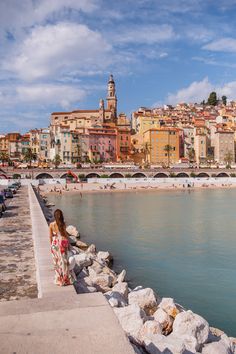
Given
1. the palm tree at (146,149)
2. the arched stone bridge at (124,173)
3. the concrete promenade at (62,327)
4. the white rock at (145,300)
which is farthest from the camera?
the palm tree at (146,149)

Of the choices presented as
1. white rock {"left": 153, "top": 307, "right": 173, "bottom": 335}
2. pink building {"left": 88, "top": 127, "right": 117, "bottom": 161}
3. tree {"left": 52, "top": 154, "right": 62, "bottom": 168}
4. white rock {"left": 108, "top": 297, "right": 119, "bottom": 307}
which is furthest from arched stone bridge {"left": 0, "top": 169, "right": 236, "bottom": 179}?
white rock {"left": 153, "top": 307, "right": 173, "bottom": 335}

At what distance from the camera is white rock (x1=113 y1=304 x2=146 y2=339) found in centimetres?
663

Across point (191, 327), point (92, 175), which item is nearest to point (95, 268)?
point (191, 327)

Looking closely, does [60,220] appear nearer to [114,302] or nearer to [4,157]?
[114,302]

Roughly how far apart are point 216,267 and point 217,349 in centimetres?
914

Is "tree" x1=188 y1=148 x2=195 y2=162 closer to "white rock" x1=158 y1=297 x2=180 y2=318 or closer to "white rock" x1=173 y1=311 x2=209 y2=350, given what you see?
"white rock" x1=158 y1=297 x2=180 y2=318

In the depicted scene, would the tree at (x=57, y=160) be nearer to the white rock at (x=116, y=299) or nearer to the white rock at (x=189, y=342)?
the white rock at (x=116, y=299)

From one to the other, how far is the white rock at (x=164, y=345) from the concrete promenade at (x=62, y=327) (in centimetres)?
101

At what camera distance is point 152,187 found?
7744 centimetres

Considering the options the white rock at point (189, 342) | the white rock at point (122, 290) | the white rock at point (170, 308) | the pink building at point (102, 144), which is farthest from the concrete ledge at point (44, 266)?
the pink building at point (102, 144)

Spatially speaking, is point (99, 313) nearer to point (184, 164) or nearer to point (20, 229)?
point (20, 229)

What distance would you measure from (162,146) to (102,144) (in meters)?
16.3

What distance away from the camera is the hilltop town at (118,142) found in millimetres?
104000

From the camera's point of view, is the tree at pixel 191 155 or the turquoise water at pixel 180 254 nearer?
the turquoise water at pixel 180 254
